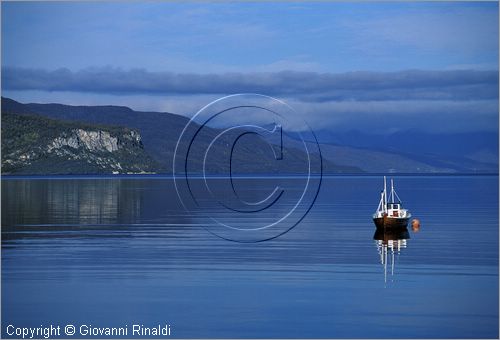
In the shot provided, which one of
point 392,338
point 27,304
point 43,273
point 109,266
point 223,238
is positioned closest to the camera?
point 392,338

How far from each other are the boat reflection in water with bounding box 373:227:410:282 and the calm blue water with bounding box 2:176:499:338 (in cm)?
31

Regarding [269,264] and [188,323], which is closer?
[188,323]

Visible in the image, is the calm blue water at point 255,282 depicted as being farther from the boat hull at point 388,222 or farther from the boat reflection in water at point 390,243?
the boat hull at point 388,222

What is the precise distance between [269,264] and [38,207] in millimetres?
71536

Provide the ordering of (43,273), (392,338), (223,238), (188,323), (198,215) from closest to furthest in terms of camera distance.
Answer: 1. (392,338)
2. (188,323)
3. (43,273)
4. (223,238)
5. (198,215)

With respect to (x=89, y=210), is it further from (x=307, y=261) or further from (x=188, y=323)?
(x=188, y=323)

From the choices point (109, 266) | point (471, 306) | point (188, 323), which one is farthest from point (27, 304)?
point (471, 306)

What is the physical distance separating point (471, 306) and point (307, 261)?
17988mm

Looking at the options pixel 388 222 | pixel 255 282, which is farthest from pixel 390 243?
pixel 255 282

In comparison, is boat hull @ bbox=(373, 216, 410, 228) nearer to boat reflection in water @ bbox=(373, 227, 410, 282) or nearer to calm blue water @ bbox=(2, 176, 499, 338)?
boat reflection in water @ bbox=(373, 227, 410, 282)

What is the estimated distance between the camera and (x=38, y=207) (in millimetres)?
123250

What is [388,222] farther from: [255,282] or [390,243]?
[255,282]

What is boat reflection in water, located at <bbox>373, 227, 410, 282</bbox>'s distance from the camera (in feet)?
199

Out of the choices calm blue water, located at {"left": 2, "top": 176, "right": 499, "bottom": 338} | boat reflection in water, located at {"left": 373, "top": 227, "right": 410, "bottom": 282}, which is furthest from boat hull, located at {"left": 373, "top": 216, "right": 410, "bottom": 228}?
calm blue water, located at {"left": 2, "top": 176, "right": 499, "bottom": 338}
